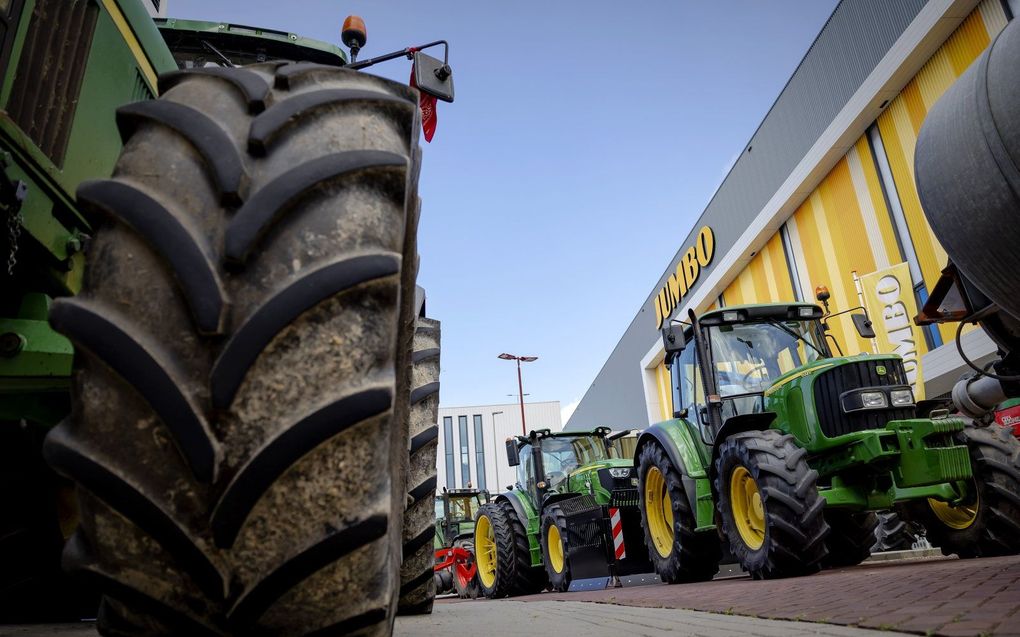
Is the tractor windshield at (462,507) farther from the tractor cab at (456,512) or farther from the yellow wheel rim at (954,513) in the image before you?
the yellow wheel rim at (954,513)

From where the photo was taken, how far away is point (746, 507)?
6.14 metres

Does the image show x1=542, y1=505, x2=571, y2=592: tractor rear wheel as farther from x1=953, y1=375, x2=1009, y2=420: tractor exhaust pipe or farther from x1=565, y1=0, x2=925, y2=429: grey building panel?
x1=565, y1=0, x2=925, y2=429: grey building panel

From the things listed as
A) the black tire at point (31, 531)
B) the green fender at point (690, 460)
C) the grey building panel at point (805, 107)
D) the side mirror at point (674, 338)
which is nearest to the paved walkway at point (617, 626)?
the black tire at point (31, 531)

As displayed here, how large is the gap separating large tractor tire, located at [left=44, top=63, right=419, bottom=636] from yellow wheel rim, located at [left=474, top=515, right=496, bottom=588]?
10208 millimetres

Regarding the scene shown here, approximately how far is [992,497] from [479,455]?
43.8m

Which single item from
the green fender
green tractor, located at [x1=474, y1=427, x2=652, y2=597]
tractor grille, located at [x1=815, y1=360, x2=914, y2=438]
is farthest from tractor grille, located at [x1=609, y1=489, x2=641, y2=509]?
tractor grille, located at [x1=815, y1=360, x2=914, y2=438]

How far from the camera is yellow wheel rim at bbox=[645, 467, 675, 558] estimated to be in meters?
7.74

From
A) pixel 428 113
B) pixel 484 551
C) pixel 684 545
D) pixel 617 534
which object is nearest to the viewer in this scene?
pixel 428 113

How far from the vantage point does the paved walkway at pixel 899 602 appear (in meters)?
2.27

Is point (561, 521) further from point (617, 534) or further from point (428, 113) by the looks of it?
point (428, 113)

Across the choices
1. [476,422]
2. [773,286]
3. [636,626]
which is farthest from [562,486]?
[476,422]

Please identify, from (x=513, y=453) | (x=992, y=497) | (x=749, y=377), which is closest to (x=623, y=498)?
(x=513, y=453)

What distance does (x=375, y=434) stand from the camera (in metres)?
1.28

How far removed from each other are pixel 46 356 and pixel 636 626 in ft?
7.80
